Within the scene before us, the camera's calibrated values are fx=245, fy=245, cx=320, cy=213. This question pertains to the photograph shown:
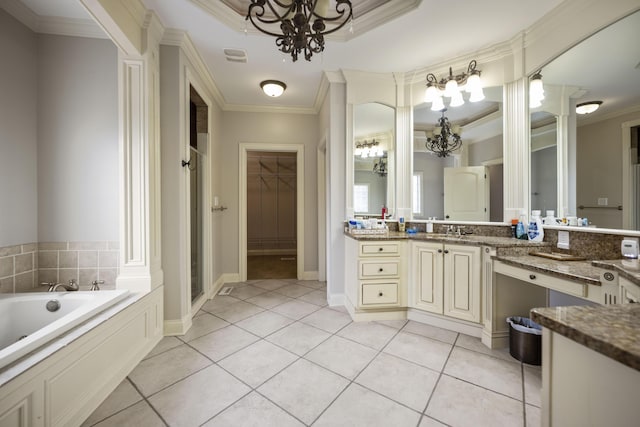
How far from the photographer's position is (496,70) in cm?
237

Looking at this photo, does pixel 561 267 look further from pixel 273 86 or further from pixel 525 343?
pixel 273 86

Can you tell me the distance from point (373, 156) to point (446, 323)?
1909 mm

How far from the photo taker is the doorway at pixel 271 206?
20.0ft

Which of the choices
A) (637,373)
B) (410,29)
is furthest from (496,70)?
(637,373)

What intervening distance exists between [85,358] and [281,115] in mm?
3503

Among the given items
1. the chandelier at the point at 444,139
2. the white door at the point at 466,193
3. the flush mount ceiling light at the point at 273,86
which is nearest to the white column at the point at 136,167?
the flush mount ceiling light at the point at 273,86

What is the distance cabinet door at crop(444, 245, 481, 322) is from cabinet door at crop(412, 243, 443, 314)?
60 millimetres

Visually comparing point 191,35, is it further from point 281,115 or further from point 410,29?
point 410,29

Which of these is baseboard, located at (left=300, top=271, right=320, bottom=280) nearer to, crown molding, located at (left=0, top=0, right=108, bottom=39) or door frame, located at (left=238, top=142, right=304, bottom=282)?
door frame, located at (left=238, top=142, right=304, bottom=282)

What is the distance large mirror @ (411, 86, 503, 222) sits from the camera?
2.42 metres

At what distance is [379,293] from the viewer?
8.12 ft

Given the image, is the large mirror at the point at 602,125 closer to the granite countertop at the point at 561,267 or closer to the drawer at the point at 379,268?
the granite countertop at the point at 561,267

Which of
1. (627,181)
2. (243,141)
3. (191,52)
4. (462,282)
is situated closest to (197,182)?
(243,141)

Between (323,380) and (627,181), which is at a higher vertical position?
(627,181)
